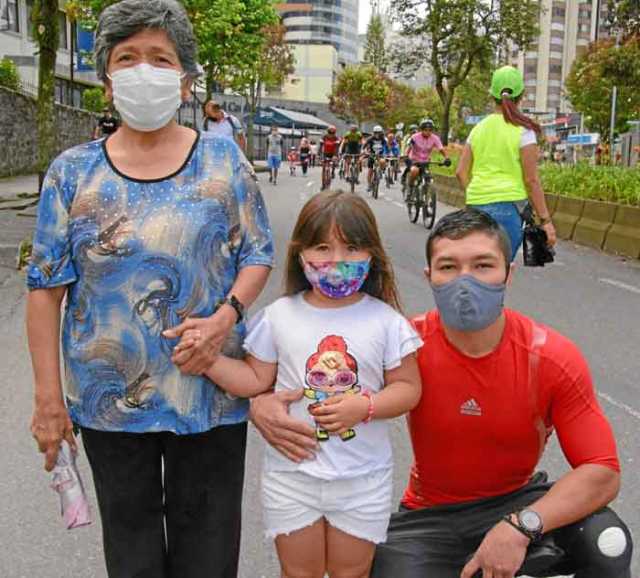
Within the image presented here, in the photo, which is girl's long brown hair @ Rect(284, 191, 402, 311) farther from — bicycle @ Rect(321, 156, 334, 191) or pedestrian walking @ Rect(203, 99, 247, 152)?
bicycle @ Rect(321, 156, 334, 191)

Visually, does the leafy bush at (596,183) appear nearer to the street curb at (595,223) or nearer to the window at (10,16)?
the street curb at (595,223)

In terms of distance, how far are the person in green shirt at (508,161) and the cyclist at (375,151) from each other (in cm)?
1501

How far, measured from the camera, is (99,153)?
7.69 ft


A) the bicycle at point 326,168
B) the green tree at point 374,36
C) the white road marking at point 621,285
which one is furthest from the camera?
the green tree at point 374,36

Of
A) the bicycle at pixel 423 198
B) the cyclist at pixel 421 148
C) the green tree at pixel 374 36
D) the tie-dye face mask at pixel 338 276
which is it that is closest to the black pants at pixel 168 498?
the tie-dye face mask at pixel 338 276

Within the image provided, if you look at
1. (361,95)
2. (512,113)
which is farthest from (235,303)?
(361,95)

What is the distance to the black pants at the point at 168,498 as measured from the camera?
242cm

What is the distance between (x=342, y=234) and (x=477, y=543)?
104 cm

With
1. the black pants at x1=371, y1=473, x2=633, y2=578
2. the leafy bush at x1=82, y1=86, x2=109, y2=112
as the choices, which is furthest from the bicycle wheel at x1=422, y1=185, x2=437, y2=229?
the leafy bush at x1=82, y1=86, x2=109, y2=112

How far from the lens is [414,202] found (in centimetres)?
1540

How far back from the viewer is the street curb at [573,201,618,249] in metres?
12.4

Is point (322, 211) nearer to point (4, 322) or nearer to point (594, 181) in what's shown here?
point (4, 322)

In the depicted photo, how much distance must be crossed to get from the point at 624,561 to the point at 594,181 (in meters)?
12.5

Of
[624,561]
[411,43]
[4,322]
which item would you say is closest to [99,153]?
[624,561]
